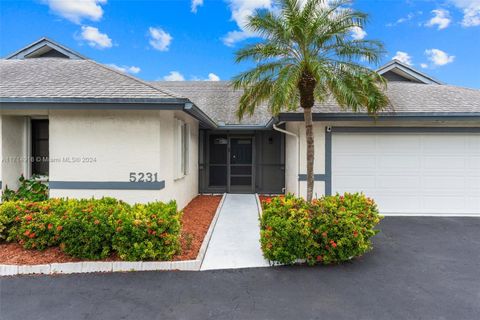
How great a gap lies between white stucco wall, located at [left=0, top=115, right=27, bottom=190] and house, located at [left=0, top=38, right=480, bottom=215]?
0.03m

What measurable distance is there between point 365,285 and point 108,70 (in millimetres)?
8297

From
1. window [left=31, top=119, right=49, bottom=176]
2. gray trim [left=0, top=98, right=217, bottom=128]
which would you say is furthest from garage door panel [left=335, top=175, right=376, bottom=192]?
window [left=31, top=119, right=49, bottom=176]

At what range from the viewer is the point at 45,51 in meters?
9.90

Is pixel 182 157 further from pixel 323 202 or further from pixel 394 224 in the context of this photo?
pixel 394 224

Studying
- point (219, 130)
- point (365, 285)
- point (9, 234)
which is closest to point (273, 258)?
point (365, 285)

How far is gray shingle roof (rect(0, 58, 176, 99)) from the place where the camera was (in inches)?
238

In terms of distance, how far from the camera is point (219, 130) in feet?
38.5

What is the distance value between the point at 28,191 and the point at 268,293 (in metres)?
6.73

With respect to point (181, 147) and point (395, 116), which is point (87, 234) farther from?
point (395, 116)

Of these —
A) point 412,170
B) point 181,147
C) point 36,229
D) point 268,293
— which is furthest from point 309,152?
point 36,229

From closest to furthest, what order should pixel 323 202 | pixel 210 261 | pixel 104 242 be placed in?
pixel 104 242 < pixel 210 261 < pixel 323 202

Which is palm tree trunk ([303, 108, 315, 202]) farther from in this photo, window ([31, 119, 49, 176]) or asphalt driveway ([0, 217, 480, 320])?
window ([31, 119, 49, 176])

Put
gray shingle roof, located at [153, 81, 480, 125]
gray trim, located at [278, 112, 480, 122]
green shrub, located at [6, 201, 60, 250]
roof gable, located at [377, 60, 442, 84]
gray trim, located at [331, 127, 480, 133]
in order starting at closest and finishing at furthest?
green shrub, located at [6, 201, 60, 250] < gray trim, located at [278, 112, 480, 122] < gray shingle roof, located at [153, 81, 480, 125] < gray trim, located at [331, 127, 480, 133] < roof gable, located at [377, 60, 442, 84]

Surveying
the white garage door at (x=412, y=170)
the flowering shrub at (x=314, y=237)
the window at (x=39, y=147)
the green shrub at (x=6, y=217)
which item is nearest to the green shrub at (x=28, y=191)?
the window at (x=39, y=147)
